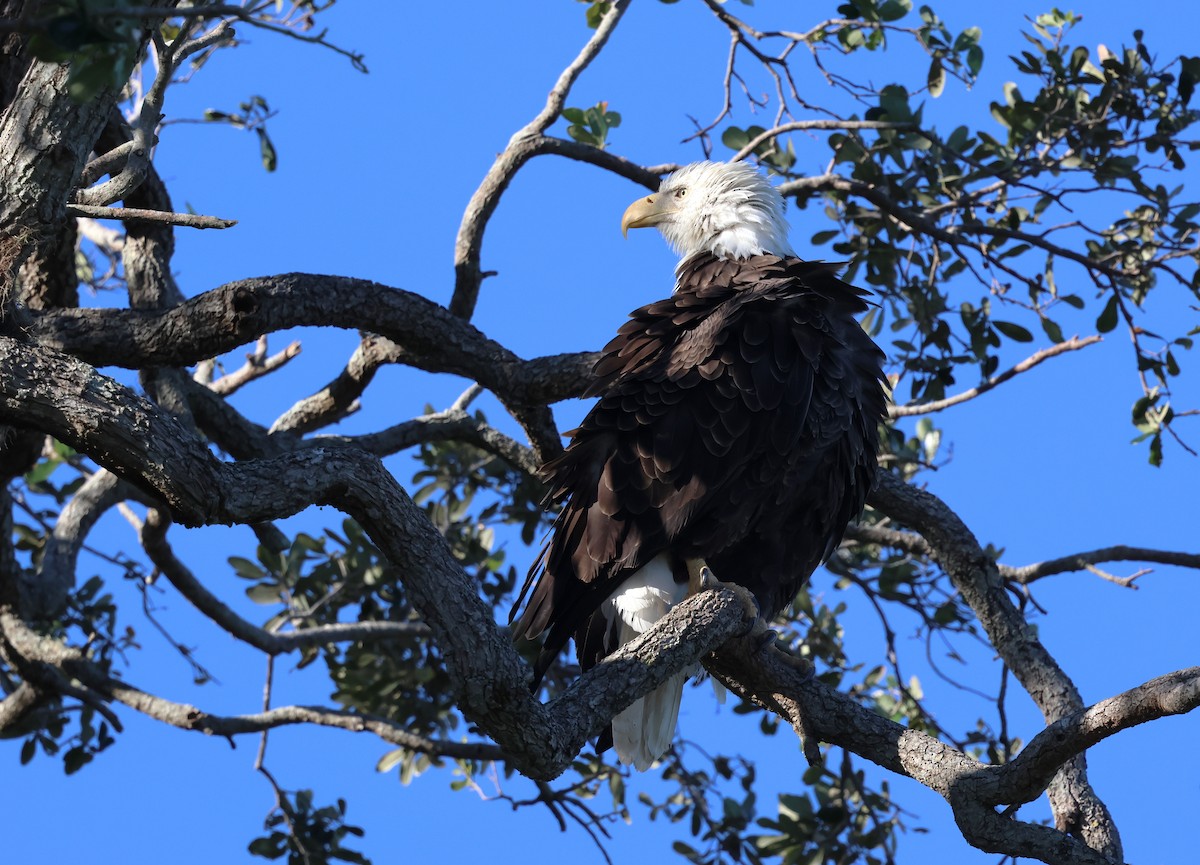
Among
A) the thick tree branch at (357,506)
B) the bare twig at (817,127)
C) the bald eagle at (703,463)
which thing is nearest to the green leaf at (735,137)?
the bare twig at (817,127)

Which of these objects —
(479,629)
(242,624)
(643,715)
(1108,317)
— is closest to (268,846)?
(242,624)

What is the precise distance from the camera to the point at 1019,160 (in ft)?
16.6

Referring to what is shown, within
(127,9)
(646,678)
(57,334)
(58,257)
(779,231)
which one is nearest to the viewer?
(127,9)

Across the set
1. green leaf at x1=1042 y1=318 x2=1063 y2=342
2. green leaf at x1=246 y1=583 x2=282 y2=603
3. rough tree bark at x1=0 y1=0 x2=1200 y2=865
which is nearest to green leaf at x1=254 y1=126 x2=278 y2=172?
rough tree bark at x1=0 y1=0 x2=1200 y2=865

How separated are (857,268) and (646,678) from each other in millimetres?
2748

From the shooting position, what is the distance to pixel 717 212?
196 inches

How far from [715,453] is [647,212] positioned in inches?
70.9

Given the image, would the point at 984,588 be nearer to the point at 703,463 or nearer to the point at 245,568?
the point at 703,463

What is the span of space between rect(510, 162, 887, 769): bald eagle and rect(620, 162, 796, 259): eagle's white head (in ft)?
1.96

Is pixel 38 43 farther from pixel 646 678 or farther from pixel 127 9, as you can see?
pixel 646 678

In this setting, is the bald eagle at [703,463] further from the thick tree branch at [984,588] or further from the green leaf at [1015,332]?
the green leaf at [1015,332]

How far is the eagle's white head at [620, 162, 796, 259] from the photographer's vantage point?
4855 millimetres

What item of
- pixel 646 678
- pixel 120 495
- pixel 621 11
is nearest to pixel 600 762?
pixel 120 495

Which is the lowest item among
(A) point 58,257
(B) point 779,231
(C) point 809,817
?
(C) point 809,817
